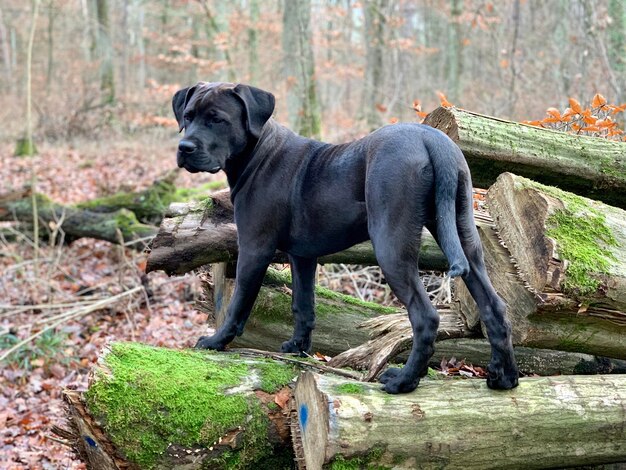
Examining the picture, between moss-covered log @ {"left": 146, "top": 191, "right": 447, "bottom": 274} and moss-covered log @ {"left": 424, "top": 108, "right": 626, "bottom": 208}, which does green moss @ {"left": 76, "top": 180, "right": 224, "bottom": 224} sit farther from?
moss-covered log @ {"left": 424, "top": 108, "right": 626, "bottom": 208}

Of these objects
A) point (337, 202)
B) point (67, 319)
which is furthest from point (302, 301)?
point (67, 319)

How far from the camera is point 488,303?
3404 millimetres

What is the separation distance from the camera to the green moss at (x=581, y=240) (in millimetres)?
3395

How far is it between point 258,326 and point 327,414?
1.96 meters

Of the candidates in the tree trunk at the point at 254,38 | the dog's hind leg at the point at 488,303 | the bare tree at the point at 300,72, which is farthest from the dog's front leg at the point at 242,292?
the tree trunk at the point at 254,38

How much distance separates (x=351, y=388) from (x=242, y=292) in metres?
1.00

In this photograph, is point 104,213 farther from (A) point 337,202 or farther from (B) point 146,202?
(A) point 337,202

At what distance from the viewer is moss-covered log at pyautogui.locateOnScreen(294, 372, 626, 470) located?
10.3ft

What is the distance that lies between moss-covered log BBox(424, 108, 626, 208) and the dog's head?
4.39 feet

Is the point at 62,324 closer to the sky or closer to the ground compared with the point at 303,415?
closer to the ground

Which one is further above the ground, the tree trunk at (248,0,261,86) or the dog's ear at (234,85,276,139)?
A: the dog's ear at (234,85,276,139)

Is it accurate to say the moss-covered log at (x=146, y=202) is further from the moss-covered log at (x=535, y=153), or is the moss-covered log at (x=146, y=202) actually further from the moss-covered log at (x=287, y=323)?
the moss-covered log at (x=535, y=153)

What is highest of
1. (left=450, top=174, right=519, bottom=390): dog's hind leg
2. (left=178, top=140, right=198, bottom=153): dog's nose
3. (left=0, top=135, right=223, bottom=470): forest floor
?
(left=178, top=140, right=198, bottom=153): dog's nose

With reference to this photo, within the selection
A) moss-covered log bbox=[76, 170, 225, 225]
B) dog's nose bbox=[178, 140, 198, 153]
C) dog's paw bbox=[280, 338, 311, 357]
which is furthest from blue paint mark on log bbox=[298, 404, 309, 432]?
moss-covered log bbox=[76, 170, 225, 225]
